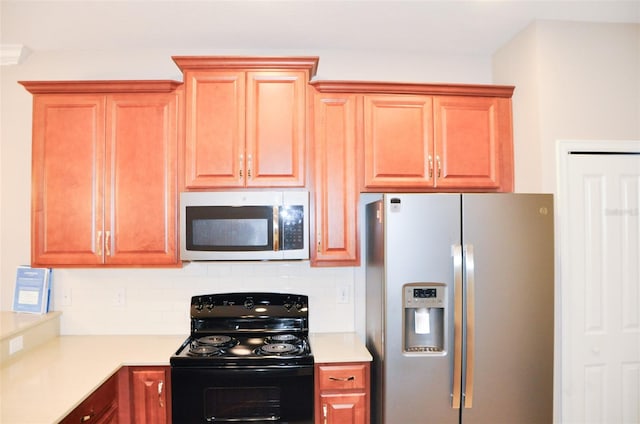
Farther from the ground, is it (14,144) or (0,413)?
(14,144)

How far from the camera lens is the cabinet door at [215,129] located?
2270 millimetres

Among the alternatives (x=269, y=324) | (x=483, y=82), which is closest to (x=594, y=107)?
(x=483, y=82)

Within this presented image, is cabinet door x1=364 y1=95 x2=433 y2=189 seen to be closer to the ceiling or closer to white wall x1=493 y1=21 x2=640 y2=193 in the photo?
the ceiling

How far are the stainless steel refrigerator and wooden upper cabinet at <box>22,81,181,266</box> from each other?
1323mm

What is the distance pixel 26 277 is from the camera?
8.12ft

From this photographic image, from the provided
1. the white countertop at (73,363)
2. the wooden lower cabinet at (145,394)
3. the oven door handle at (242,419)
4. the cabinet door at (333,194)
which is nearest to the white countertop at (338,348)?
the white countertop at (73,363)

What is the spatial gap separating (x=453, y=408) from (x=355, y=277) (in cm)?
97

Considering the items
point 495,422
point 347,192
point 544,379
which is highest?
point 347,192

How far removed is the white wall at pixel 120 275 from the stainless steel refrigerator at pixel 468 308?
697 mm

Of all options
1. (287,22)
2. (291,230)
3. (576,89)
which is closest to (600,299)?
(576,89)

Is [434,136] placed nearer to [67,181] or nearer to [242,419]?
[242,419]

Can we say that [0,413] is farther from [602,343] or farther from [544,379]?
[602,343]

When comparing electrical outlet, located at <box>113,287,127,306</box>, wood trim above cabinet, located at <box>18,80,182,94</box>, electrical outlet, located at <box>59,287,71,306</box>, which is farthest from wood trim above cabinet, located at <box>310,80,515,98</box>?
electrical outlet, located at <box>59,287,71,306</box>

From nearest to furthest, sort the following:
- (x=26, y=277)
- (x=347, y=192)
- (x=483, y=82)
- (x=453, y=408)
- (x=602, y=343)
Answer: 1. (x=453, y=408)
2. (x=602, y=343)
3. (x=347, y=192)
4. (x=26, y=277)
5. (x=483, y=82)
